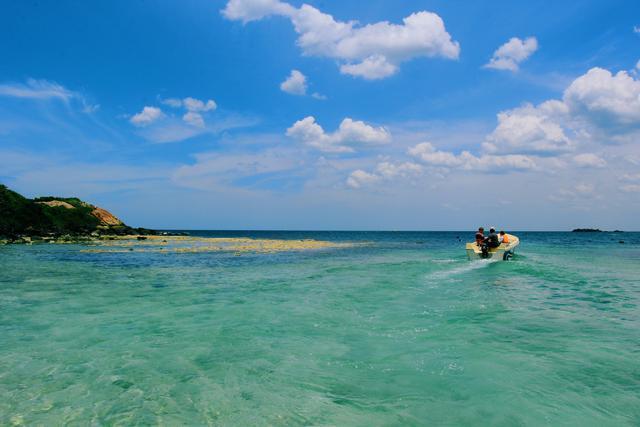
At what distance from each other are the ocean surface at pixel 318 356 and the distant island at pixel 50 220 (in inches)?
2173

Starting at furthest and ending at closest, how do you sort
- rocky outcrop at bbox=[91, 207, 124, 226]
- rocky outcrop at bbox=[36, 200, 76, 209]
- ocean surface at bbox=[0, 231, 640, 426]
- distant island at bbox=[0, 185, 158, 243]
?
rocky outcrop at bbox=[91, 207, 124, 226] < rocky outcrop at bbox=[36, 200, 76, 209] < distant island at bbox=[0, 185, 158, 243] < ocean surface at bbox=[0, 231, 640, 426]

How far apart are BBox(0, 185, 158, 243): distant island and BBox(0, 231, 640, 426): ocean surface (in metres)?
55.2

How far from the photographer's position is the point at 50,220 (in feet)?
245

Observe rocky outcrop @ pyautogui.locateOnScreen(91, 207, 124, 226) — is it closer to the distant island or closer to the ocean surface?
the distant island

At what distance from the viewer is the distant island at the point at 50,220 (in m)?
64.1

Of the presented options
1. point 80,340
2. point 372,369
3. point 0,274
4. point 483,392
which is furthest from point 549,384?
point 0,274

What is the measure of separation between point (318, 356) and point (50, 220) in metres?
82.3

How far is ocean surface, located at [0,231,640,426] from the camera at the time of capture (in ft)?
22.2

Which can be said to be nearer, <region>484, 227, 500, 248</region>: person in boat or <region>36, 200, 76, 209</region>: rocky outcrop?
<region>484, 227, 500, 248</region>: person in boat

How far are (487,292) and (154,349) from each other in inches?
607

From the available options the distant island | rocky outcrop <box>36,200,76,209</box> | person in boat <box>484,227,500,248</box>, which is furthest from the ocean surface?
rocky outcrop <box>36,200,76,209</box>

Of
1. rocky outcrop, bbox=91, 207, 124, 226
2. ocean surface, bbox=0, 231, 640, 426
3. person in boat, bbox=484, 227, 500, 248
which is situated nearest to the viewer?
ocean surface, bbox=0, 231, 640, 426

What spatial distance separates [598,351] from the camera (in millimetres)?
10086

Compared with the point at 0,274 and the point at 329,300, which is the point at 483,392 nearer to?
the point at 329,300
